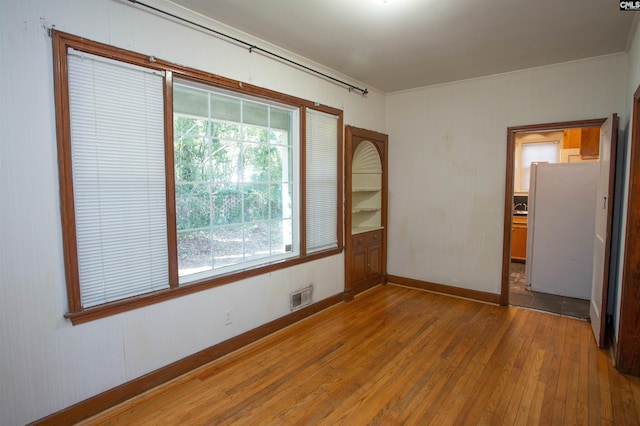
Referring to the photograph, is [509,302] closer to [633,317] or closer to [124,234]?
[633,317]

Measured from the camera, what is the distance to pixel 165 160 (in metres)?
2.49

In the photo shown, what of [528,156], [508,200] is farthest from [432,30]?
[528,156]

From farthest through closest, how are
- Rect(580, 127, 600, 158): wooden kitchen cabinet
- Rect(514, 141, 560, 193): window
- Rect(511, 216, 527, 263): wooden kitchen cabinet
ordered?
Rect(514, 141, 560, 193): window
Rect(511, 216, 527, 263): wooden kitchen cabinet
Rect(580, 127, 600, 158): wooden kitchen cabinet

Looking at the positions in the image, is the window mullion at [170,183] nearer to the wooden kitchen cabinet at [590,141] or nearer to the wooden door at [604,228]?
the wooden door at [604,228]

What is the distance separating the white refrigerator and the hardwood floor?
1055mm

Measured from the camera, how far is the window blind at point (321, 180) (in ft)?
12.4

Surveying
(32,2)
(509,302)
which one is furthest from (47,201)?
(509,302)

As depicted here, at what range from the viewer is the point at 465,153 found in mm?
4414

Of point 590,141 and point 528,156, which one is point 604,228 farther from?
point 528,156

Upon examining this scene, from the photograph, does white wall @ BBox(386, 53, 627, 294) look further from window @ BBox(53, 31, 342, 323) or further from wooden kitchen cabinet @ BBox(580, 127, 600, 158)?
wooden kitchen cabinet @ BBox(580, 127, 600, 158)

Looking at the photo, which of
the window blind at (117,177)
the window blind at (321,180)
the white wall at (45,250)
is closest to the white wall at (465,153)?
the window blind at (321,180)

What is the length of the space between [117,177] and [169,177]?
13.5 inches

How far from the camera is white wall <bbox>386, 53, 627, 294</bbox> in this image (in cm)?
367

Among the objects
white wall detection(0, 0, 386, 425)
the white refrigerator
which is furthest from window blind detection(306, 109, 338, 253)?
the white refrigerator
